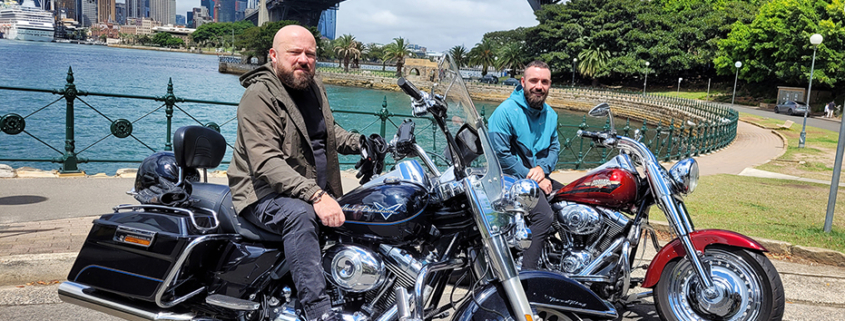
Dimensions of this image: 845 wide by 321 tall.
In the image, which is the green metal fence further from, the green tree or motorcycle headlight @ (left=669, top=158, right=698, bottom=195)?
the green tree

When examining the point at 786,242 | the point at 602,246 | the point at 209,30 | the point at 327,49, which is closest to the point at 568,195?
the point at 602,246

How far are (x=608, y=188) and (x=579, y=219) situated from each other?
25cm

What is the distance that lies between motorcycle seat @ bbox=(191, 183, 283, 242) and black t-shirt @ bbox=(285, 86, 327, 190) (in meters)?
0.39

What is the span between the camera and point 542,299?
253 cm

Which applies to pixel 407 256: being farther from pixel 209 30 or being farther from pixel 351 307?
pixel 209 30

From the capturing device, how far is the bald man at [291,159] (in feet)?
8.66

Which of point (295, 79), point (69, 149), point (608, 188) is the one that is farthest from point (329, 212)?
point (69, 149)

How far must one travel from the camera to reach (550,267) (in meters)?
3.78

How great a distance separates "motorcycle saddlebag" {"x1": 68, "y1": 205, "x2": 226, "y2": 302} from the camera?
9.33ft

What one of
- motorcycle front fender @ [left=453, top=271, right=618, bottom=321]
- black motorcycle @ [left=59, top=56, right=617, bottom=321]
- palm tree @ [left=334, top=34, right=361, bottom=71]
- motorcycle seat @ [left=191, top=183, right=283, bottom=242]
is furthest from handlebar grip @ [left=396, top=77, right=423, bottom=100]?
palm tree @ [left=334, top=34, right=361, bottom=71]

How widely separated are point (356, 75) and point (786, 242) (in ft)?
282

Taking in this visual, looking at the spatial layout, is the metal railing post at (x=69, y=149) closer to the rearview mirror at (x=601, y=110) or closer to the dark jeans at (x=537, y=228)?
the dark jeans at (x=537, y=228)

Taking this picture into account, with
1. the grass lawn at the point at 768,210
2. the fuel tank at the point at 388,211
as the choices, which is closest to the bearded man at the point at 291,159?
the fuel tank at the point at 388,211

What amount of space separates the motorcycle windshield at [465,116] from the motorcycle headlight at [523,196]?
7 cm
